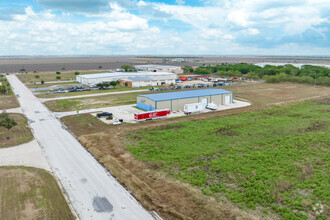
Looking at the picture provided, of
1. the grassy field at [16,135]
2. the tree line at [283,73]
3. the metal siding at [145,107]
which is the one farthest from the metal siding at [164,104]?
the tree line at [283,73]

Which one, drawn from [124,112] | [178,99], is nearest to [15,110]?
[124,112]

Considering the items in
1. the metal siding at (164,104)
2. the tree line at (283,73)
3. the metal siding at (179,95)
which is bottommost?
the metal siding at (164,104)

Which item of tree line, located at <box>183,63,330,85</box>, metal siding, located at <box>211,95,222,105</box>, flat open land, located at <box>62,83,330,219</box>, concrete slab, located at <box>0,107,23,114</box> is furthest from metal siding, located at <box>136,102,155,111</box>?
tree line, located at <box>183,63,330,85</box>

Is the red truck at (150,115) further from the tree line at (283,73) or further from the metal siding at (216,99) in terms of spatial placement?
the tree line at (283,73)

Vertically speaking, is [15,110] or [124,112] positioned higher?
[15,110]

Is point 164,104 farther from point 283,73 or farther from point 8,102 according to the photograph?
point 283,73

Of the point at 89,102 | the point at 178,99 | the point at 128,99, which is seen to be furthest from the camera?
the point at 128,99
